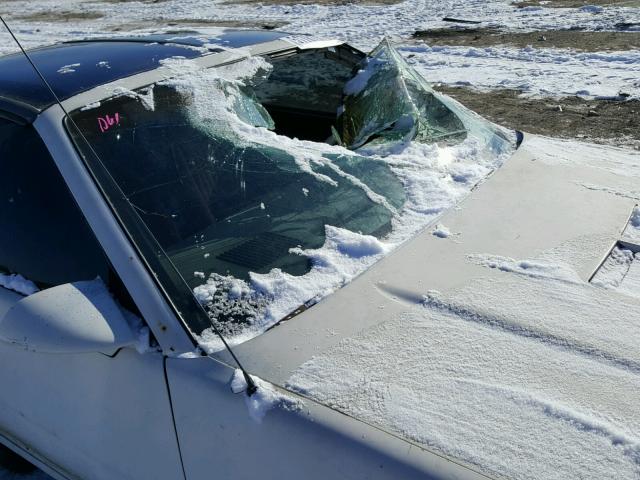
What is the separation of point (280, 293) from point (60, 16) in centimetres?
1717

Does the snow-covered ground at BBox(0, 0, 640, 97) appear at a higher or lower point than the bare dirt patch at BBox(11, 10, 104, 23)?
higher

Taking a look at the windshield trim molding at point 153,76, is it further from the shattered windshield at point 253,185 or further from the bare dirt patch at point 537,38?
the bare dirt patch at point 537,38

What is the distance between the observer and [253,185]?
6.97 feet

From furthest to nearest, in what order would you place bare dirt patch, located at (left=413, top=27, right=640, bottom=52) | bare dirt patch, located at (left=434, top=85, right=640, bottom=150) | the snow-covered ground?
bare dirt patch, located at (left=413, top=27, right=640, bottom=52), the snow-covered ground, bare dirt patch, located at (left=434, top=85, right=640, bottom=150)

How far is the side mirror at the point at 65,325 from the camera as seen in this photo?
157 cm

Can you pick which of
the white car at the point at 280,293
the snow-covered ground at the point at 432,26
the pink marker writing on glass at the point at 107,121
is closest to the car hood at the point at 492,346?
the white car at the point at 280,293

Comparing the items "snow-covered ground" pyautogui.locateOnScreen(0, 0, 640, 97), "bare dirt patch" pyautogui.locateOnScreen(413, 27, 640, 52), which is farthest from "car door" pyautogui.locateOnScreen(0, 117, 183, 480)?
"bare dirt patch" pyautogui.locateOnScreen(413, 27, 640, 52)

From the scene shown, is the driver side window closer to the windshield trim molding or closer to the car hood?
the windshield trim molding

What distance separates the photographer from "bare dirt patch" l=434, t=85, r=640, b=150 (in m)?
5.23

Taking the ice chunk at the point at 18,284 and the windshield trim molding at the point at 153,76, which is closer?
the ice chunk at the point at 18,284

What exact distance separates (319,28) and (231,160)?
984cm

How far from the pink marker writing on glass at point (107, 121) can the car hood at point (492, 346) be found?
878mm

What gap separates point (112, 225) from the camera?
1770 millimetres

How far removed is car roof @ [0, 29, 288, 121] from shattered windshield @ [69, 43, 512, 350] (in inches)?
4.7
